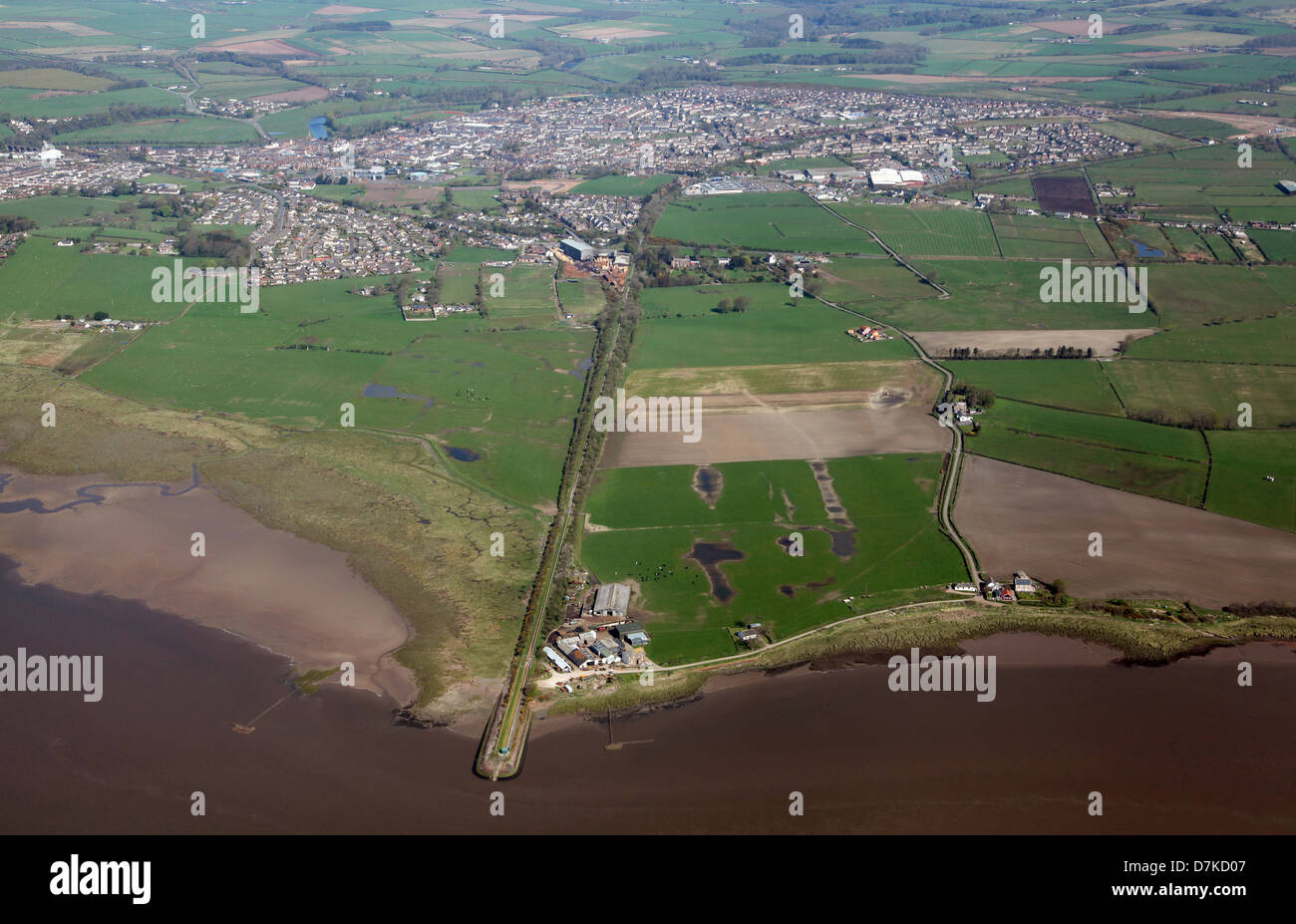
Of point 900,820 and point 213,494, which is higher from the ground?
point 213,494

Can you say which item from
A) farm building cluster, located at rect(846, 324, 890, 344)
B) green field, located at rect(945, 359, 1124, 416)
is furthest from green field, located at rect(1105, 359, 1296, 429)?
farm building cluster, located at rect(846, 324, 890, 344)

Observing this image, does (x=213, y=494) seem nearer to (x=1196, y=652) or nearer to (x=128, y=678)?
(x=128, y=678)

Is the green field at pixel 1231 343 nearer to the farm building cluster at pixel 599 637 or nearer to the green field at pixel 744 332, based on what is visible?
the green field at pixel 744 332

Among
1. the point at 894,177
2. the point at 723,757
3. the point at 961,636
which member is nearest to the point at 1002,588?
the point at 961,636

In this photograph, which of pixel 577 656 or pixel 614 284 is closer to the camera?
pixel 577 656

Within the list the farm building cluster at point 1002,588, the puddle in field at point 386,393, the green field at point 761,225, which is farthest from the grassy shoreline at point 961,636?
the green field at point 761,225

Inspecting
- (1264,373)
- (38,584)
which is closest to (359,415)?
(38,584)

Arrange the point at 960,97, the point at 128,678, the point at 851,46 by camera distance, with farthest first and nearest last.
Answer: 1. the point at 851,46
2. the point at 960,97
3. the point at 128,678

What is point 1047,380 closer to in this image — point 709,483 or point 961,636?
point 709,483
